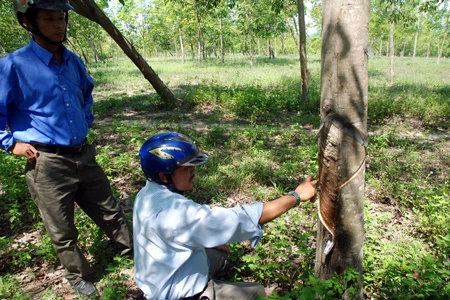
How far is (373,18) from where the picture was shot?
28.6m

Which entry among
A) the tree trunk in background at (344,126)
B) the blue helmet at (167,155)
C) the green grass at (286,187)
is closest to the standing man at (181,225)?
the blue helmet at (167,155)

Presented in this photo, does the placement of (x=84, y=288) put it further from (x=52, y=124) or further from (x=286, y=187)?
(x=286, y=187)

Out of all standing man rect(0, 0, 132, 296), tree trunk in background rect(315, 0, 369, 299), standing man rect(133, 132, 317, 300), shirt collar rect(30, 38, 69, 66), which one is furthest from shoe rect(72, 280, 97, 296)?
tree trunk in background rect(315, 0, 369, 299)

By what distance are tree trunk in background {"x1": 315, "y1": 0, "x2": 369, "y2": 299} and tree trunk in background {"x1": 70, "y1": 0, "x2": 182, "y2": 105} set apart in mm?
7075

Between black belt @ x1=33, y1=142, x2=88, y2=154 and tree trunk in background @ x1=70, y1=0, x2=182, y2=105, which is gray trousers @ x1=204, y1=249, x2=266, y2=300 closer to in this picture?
black belt @ x1=33, y1=142, x2=88, y2=154

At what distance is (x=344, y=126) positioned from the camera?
164 centimetres

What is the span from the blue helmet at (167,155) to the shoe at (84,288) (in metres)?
1.54

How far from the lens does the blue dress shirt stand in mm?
2305

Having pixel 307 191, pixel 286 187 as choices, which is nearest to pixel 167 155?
pixel 307 191

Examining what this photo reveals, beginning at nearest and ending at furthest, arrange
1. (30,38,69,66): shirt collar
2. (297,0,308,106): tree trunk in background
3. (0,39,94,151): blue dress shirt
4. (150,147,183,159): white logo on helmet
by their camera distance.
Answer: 1. (150,147,183,159): white logo on helmet
2. (0,39,94,151): blue dress shirt
3. (30,38,69,66): shirt collar
4. (297,0,308,106): tree trunk in background

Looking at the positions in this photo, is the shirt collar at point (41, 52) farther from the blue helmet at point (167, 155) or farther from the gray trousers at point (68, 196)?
the blue helmet at point (167, 155)

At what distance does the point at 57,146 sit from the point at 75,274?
1.18 m

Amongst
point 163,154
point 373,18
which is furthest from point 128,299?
point 373,18

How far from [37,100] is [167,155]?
1.35m
